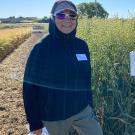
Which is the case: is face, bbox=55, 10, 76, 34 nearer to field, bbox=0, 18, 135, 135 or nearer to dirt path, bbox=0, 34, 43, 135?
field, bbox=0, 18, 135, 135

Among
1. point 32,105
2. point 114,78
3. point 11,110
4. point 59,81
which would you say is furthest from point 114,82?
point 11,110

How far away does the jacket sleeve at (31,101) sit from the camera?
3.83 meters

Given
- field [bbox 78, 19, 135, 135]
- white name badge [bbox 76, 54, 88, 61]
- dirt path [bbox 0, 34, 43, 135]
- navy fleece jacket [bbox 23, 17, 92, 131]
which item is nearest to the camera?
navy fleece jacket [bbox 23, 17, 92, 131]

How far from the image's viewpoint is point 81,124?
3.97 m

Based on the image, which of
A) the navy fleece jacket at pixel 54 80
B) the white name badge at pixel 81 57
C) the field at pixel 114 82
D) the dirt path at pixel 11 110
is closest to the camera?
the navy fleece jacket at pixel 54 80

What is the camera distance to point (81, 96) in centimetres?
396

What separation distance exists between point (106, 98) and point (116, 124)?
0.31 metres

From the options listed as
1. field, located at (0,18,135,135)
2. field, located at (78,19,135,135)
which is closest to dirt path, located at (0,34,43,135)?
field, located at (0,18,135,135)

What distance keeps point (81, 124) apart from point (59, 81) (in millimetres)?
434

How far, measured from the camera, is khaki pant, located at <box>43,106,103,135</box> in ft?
12.9

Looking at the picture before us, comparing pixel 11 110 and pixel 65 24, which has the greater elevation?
pixel 65 24

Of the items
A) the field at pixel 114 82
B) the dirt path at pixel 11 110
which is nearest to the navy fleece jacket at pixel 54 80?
the field at pixel 114 82

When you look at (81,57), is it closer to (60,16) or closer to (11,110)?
(60,16)

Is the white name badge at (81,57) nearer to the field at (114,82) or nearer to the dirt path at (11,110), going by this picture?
the field at (114,82)
